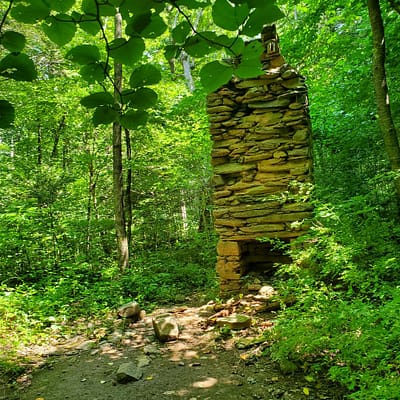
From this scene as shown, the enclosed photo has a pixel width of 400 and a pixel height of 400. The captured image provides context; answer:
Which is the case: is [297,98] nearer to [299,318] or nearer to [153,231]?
[299,318]

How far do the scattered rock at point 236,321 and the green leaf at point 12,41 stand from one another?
3.43 metres

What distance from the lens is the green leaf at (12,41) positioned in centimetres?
68

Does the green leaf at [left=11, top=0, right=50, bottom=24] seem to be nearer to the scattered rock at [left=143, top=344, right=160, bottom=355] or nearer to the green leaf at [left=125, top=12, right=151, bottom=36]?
the green leaf at [left=125, top=12, right=151, bottom=36]

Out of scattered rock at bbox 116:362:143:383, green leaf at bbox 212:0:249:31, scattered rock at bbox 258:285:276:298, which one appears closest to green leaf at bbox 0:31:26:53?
green leaf at bbox 212:0:249:31

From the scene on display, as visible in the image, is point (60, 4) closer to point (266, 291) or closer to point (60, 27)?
point (60, 27)

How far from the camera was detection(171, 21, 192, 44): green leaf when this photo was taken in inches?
29.4

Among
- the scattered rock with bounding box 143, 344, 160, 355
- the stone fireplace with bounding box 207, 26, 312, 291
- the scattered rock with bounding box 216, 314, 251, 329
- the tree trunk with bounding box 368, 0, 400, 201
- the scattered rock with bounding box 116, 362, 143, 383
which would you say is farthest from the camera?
the stone fireplace with bounding box 207, 26, 312, 291

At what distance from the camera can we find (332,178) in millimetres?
5469

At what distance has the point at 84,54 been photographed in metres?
0.70

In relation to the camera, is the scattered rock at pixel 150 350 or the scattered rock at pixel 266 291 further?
the scattered rock at pixel 266 291

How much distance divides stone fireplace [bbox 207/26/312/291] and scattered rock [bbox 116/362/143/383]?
6.18 feet

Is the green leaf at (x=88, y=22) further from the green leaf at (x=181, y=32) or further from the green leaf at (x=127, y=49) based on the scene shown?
the green leaf at (x=181, y=32)

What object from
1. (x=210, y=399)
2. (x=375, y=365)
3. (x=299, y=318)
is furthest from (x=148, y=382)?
(x=375, y=365)

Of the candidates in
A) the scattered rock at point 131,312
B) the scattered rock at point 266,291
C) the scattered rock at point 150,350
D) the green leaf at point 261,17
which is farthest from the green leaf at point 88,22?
the scattered rock at point 131,312
